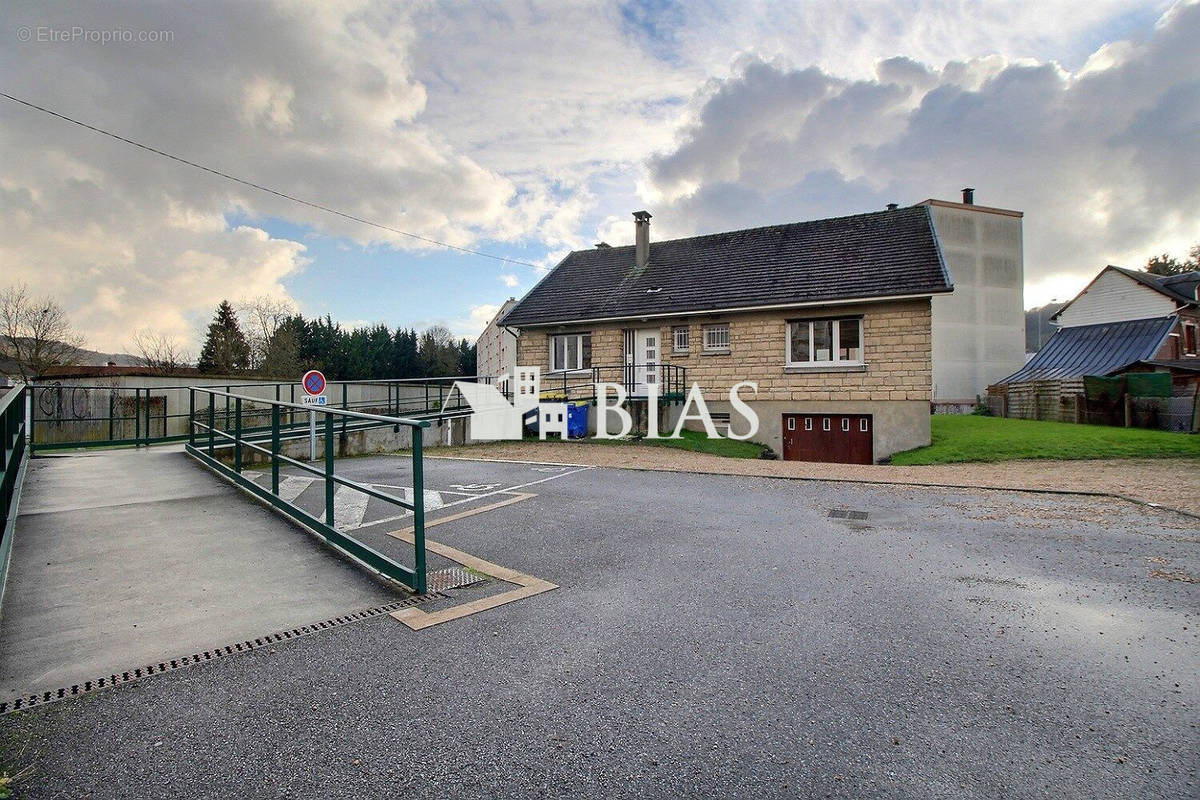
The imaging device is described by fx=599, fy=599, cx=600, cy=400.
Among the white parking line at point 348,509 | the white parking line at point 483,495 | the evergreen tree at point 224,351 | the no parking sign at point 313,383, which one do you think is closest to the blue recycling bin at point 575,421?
the white parking line at point 483,495

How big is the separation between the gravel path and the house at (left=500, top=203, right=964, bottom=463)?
11.7 feet

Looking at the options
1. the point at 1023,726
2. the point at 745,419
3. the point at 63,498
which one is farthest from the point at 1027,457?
the point at 63,498

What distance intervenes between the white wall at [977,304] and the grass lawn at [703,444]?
22.2 meters

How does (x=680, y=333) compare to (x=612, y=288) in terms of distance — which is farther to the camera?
(x=612, y=288)

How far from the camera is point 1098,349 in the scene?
26672 mm

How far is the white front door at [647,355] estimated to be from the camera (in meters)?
19.9

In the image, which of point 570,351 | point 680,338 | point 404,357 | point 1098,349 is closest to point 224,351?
point 404,357

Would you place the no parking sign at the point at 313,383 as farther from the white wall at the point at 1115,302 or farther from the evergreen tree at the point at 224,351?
the white wall at the point at 1115,302

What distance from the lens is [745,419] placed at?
60.6 feet

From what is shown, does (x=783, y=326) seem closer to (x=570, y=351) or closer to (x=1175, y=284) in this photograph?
(x=570, y=351)

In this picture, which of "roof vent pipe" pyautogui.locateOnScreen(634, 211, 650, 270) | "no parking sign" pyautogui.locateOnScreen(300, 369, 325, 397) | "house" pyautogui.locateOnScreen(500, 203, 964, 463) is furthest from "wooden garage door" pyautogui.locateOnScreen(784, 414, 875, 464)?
"no parking sign" pyautogui.locateOnScreen(300, 369, 325, 397)

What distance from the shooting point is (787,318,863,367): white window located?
1753 cm

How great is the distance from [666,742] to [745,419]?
16418mm

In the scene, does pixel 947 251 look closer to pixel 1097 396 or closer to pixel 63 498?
pixel 1097 396
